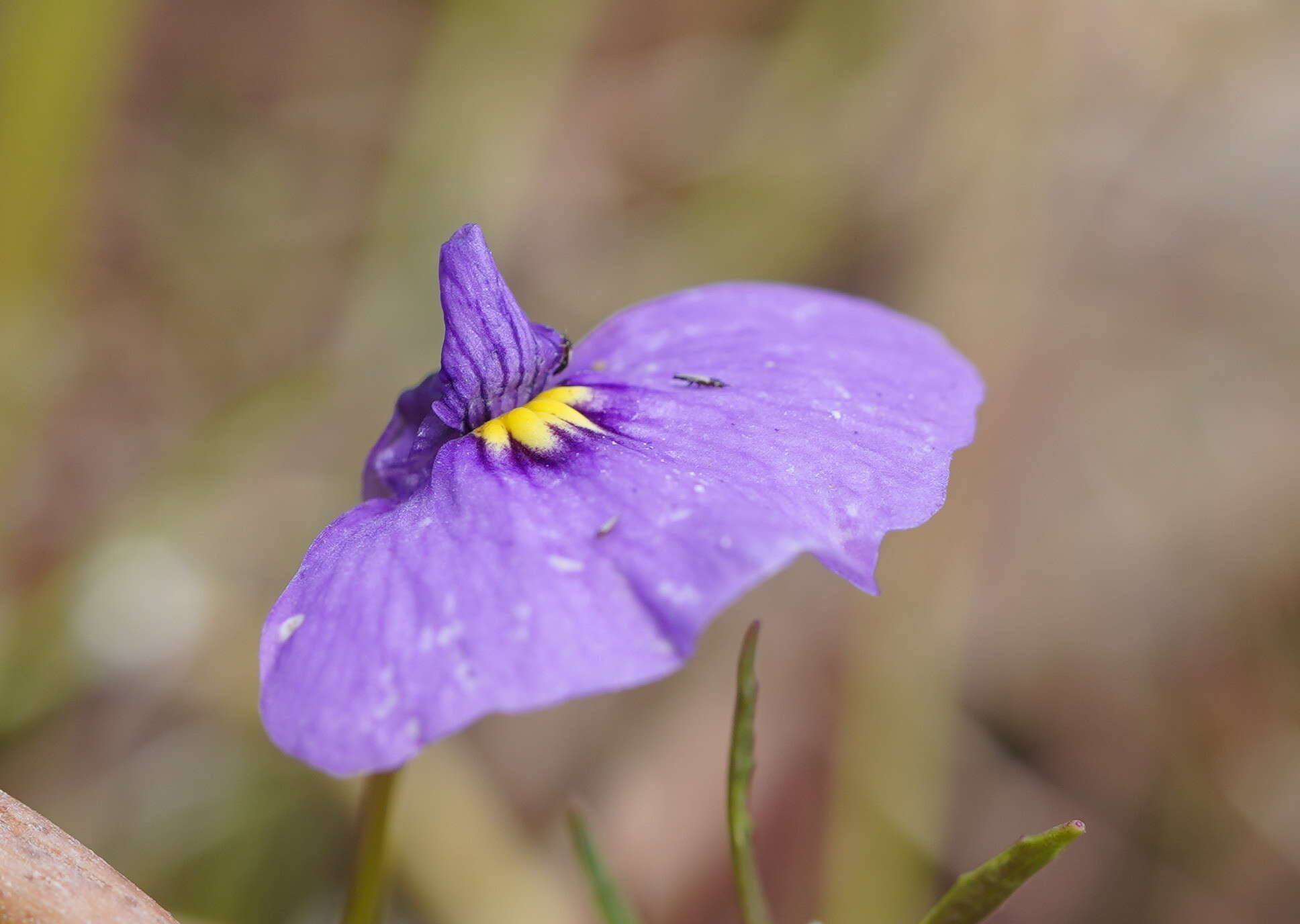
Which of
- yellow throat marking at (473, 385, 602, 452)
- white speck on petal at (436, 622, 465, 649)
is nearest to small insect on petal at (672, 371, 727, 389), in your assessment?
yellow throat marking at (473, 385, 602, 452)

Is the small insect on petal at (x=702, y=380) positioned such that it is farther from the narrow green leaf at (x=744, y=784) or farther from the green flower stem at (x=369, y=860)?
the green flower stem at (x=369, y=860)

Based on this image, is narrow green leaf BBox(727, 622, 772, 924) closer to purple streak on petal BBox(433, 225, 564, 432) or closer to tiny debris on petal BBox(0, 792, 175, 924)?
purple streak on petal BBox(433, 225, 564, 432)

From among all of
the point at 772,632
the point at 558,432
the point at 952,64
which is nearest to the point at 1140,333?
the point at 952,64

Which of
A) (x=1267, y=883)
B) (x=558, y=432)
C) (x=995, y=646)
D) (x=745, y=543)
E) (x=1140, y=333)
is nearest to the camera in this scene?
(x=745, y=543)

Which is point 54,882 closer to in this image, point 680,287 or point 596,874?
point 596,874

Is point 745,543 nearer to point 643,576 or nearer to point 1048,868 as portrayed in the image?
point 643,576

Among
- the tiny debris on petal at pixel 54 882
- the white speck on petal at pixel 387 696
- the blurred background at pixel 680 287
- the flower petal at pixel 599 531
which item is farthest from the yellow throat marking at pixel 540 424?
the blurred background at pixel 680 287

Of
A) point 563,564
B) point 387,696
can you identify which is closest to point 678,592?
point 563,564
